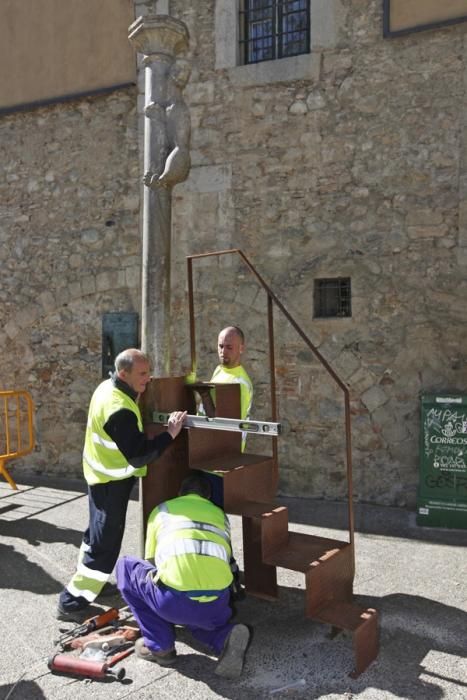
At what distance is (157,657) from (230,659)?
41 centimetres

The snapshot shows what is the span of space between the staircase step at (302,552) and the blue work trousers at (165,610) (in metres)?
0.43

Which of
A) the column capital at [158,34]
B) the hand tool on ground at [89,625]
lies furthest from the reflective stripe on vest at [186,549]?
the column capital at [158,34]

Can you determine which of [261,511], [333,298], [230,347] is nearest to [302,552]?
[261,511]

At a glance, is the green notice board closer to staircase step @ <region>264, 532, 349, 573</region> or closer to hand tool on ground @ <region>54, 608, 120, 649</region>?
staircase step @ <region>264, 532, 349, 573</region>

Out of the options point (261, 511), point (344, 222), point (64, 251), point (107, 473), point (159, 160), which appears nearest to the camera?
point (261, 511)

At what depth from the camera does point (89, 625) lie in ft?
11.8

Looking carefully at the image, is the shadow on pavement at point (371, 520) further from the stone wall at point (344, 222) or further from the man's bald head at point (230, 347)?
the man's bald head at point (230, 347)

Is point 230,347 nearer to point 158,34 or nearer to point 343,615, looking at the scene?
point 343,615

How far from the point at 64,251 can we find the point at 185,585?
5.66m

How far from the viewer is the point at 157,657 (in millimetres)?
3250

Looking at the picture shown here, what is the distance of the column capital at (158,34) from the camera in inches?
170

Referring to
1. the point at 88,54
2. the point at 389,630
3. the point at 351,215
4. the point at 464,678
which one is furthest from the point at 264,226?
the point at 464,678

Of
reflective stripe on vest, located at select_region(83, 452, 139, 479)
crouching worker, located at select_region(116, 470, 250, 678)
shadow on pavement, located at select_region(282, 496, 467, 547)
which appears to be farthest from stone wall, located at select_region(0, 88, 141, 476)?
crouching worker, located at select_region(116, 470, 250, 678)

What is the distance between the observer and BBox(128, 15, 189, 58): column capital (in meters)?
4.31
